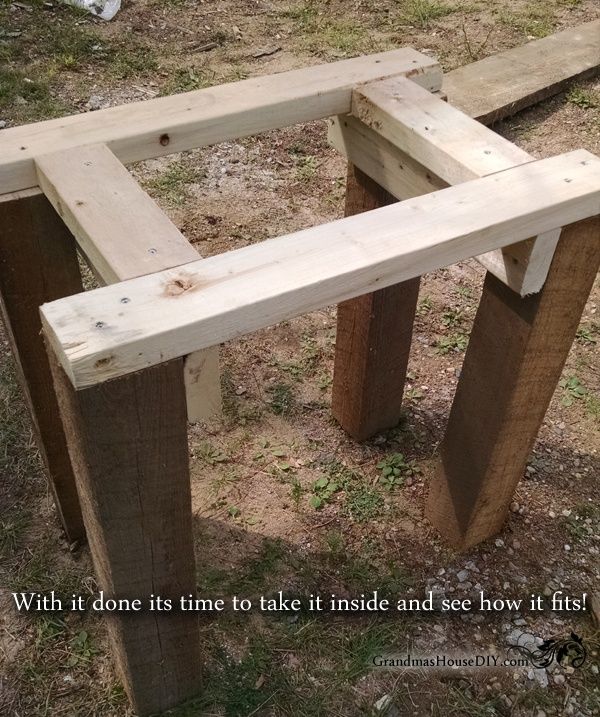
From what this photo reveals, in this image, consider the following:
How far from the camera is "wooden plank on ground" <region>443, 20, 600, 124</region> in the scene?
4.26 meters

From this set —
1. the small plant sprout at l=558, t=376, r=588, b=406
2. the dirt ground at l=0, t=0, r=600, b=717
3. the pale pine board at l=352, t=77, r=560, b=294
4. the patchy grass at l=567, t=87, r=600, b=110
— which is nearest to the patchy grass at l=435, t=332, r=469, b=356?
the dirt ground at l=0, t=0, r=600, b=717

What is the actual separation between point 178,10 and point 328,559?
450 centimetres

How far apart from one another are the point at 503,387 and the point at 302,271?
0.80m

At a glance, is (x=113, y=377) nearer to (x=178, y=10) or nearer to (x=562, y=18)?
(x=178, y=10)

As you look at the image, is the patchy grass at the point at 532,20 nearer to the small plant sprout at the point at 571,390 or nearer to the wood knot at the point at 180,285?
the small plant sprout at the point at 571,390

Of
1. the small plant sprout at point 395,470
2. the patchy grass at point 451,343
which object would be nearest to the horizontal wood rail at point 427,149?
the small plant sprout at point 395,470

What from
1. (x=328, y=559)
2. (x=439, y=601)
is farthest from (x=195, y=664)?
(x=439, y=601)

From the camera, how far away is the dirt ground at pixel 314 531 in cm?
193

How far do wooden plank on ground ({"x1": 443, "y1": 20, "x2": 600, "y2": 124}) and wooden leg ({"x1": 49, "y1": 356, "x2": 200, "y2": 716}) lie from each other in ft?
11.0

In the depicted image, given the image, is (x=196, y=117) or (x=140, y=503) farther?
(x=196, y=117)

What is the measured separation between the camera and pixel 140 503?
53.4 inches

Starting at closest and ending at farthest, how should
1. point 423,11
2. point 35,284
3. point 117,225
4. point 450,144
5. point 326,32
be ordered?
1. point 117,225
2. point 450,144
3. point 35,284
4. point 326,32
5. point 423,11

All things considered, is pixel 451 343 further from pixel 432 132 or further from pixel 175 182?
pixel 175 182

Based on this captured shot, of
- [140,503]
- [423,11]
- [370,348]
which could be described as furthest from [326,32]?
[140,503]
